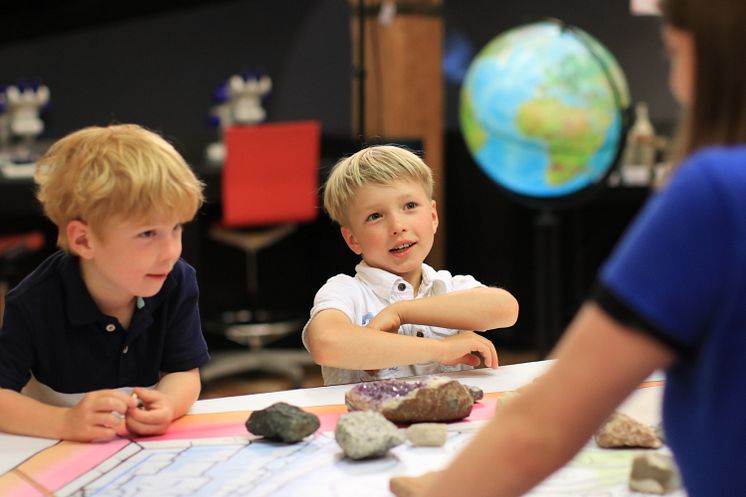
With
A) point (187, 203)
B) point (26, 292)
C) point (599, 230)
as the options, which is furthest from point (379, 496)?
point (599, 230)

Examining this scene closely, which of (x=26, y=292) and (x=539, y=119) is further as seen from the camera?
(x=539, y=119)

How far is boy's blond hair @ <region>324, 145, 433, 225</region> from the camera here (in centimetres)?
168

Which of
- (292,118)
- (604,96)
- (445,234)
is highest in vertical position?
(604,96)

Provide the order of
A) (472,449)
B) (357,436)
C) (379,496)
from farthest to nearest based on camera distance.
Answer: (357,436) → (379,496) → (472,449)

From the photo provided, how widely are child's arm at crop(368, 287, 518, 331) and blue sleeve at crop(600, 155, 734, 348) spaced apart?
3.21 ft

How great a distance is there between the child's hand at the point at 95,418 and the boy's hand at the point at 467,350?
1.69 ft

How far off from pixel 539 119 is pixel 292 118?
252 cm

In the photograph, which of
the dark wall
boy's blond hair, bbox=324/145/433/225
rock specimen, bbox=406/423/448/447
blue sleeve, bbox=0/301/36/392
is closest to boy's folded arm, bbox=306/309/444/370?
boy's blond hair, bbox=324/145/433/225

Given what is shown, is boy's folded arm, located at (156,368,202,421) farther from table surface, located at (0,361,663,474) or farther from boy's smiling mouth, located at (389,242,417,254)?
boy's smiling mouth, located at (389,242,417,254)

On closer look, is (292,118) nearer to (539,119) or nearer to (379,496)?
(539,119)

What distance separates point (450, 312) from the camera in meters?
1.65

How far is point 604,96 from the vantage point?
121 inches

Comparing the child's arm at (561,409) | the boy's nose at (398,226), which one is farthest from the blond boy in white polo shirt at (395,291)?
the child's arm at (561,409)

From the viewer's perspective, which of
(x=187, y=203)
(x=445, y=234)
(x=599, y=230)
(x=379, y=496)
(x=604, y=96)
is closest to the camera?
(x=379, y=496)
